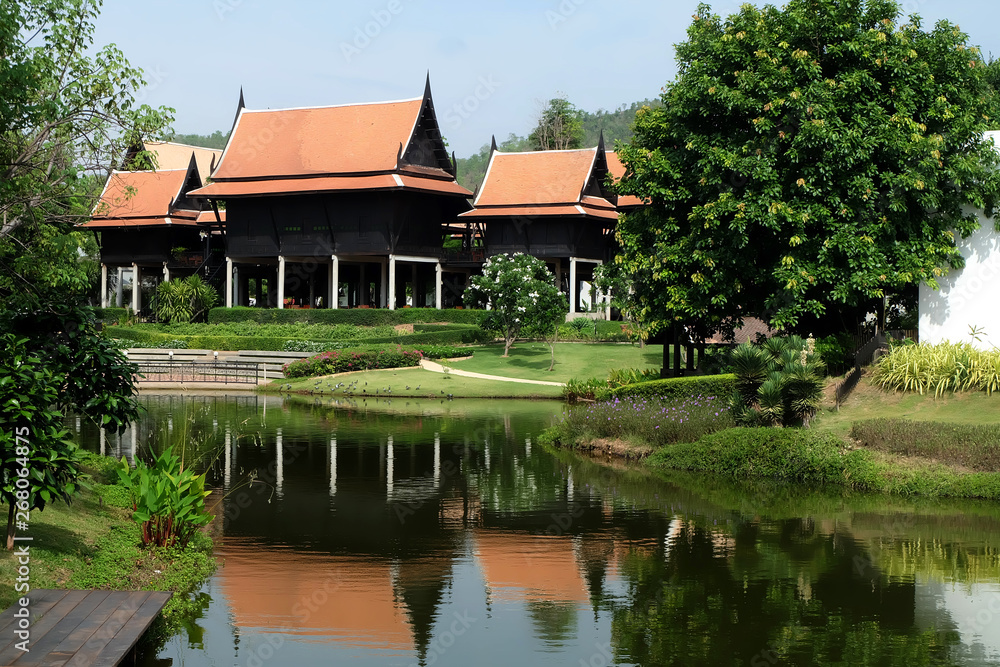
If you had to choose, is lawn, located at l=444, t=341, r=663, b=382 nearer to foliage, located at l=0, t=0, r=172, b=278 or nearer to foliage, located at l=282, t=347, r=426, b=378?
foliage, located at l=282, t=347, r=426, b=378

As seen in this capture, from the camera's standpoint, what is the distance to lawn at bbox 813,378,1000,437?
18.7 metres

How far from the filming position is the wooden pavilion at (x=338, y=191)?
51156 mm

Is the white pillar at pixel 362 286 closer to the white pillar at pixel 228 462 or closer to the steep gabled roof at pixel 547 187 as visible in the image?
the steep gabled roof at pixel 547 187

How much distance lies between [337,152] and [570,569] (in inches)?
1709

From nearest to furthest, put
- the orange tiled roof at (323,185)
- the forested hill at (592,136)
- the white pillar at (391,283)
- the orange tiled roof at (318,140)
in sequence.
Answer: the orange tiled roof at (323,185)
the white pillar at (391,283)
the orange tiled roof at (318,140)
the forested hill at (592,136)

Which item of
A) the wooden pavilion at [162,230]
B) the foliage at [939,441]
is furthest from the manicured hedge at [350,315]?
the foliage at [939,441]

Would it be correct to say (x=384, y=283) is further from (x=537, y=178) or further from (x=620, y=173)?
(x=620, y=173)

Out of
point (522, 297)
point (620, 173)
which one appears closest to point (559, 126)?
point (620, 173)

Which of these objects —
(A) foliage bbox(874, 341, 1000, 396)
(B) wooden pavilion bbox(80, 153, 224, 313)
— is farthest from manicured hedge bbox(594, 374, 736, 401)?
(B) wooden pavilion bbox(80, 153, 224, 313)

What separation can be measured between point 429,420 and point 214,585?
1561 cm

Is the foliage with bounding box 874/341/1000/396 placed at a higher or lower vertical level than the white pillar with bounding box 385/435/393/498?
higher

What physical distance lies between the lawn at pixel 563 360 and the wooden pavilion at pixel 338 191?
1131 cm

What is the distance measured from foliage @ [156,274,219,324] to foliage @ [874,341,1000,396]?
38.3m

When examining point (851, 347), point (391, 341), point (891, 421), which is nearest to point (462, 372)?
point (391, 341)
